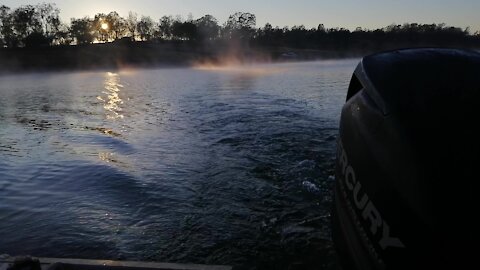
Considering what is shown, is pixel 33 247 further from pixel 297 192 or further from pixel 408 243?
pixel 408 243

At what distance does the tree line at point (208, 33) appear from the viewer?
97.4 meters

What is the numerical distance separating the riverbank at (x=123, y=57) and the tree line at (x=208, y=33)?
17.6 meters

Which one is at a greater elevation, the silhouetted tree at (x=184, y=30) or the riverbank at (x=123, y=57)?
the silhouetted tree at (x=184, y=30)

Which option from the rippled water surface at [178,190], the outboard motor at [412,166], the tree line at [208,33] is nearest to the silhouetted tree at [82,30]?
the tree line at [208,33]

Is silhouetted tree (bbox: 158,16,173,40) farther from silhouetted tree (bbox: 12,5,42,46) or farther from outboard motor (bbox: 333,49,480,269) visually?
outboard motor (bbox: 333,49,480,269)

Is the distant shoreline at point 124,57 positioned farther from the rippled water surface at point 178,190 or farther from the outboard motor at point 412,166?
the outboard motor at point 412,166

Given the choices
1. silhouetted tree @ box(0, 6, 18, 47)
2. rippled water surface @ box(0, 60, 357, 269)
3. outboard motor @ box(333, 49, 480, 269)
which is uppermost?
silhouetted tree @ box(0, 6, 18, 47)

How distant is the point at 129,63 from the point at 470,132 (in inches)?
2855

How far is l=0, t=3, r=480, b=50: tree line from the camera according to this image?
97.4 metres

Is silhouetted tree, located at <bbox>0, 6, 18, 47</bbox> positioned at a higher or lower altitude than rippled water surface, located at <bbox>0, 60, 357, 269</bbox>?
higher

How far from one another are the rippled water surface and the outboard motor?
148 centimetres

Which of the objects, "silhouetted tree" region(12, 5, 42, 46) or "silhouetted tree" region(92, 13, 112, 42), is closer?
"silhouetted tree" region(12, 5, 42, 46)

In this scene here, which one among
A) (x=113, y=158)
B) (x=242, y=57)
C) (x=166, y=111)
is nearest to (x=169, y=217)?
(x=113, y=158)

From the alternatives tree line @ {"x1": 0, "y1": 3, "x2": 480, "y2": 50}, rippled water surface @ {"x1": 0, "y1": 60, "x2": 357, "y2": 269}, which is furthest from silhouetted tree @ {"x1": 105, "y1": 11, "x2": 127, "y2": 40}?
rippled water surface @ {"x1": 0, "y1": 60, "x2": 357, "y2": 269}
